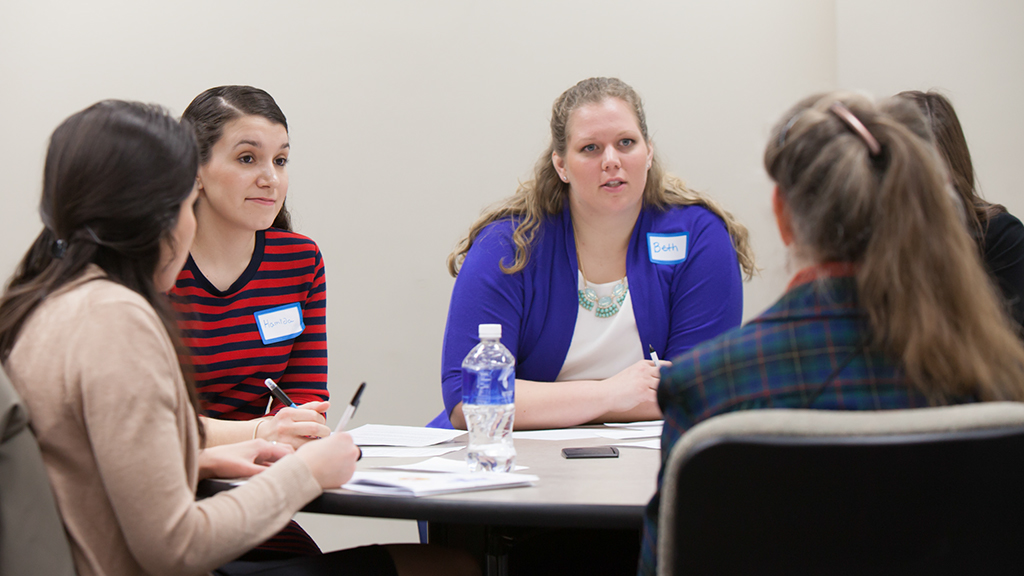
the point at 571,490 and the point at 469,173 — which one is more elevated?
the point at 469,173

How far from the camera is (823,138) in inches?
38.1

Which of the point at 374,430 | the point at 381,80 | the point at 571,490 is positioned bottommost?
the point at 374,430

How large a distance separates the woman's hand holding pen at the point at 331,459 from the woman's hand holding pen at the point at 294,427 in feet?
1.14

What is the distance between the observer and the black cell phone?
4.92ft

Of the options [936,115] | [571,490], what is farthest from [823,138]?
[936,115]

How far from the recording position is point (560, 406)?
6.24 ft

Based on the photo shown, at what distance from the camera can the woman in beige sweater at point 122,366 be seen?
1021 millimetres

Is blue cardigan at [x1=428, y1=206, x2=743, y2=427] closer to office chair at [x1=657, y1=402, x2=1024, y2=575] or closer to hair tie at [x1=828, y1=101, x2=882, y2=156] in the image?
hair tie at [x1=828, y1=101, x2=882, y2=156]

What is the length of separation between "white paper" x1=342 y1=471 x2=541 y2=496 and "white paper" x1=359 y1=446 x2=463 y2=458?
25 cm

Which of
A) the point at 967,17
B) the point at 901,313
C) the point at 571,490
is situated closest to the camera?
the point at 901,313

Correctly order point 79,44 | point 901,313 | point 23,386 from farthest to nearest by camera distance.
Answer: point 79,44 → point 23,386 → point 901,313

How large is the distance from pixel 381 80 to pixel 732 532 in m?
2.71

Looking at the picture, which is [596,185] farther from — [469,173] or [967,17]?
[967,17]

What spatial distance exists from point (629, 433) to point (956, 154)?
3.84 ft
